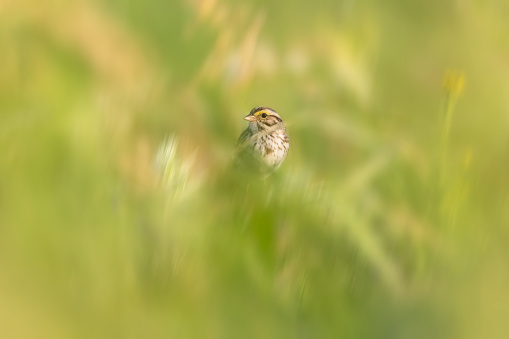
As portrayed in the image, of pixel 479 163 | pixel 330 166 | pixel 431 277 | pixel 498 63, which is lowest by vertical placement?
pixel 431 277

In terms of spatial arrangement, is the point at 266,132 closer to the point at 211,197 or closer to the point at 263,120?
the point at 263,120

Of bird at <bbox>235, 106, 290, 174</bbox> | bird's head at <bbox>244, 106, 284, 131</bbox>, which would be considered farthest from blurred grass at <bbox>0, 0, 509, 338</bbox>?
bird's head at <bbox>244, 106, 284, 131</bbox>

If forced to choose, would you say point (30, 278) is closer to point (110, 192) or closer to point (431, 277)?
point (110, 192)

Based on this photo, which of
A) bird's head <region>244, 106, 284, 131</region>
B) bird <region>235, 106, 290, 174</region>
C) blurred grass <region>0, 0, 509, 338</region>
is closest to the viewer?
blurred grass <region>0, 0, 509, 338</region>

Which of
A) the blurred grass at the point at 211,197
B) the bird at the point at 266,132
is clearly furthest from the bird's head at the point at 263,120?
Result: the blurred grass at the point at 211,197

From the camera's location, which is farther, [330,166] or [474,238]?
[330,166]

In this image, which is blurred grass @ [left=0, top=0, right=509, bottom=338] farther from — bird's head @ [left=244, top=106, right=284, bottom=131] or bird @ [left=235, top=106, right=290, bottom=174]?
bird's head @ [left=244, top=106, right=284, bottom=131]

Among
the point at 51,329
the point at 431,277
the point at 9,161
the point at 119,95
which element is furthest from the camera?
the point at 431,277

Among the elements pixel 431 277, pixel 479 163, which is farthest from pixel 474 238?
pixel 479 163

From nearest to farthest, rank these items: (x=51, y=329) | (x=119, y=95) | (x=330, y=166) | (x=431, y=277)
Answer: (x=51, y=329)
(x=119, y=95)
(x=431, y=277)
(x=330, y=166)

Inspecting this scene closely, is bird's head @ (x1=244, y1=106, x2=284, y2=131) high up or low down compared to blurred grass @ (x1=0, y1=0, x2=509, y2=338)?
up
